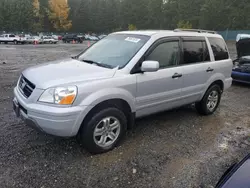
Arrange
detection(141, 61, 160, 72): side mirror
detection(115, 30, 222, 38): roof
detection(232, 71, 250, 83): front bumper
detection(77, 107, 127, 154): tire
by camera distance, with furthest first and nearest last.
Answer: detection(232, 71, 250, 83): front bumper < detection(115, 30, 222, 38): roof < detection(141, 61, 160, 72): side mirror < detection(77, 107, 127, 154): tire

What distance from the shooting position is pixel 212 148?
420 cm

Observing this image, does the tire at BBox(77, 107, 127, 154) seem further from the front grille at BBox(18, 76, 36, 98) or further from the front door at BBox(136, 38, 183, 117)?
the front grille at BBox(18, 76, 36, 98)

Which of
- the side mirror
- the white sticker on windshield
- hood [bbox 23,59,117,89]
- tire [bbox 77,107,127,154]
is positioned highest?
the white sticker on windshield

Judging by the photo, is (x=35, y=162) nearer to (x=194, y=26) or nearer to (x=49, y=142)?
(x=49, y=142)

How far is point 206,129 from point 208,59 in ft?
4.63

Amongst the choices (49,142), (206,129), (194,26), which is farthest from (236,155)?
(194,26)

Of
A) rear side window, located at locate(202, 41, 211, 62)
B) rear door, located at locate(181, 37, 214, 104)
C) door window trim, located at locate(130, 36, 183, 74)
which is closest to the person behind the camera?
door window trim, located at locate(130, 36, 183, 74)

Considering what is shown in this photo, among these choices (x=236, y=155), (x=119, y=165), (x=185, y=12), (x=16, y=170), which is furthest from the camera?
(x=185, y=12)

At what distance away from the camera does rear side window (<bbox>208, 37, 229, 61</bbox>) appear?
17.8 feet

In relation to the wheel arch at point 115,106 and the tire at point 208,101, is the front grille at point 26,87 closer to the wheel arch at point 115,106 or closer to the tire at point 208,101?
the wheel arch at point 115,106

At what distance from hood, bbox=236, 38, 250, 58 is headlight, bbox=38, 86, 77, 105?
7.82m

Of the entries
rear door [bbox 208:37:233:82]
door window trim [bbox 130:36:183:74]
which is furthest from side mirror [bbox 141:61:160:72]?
rear door [bbox 208:37:233:82]

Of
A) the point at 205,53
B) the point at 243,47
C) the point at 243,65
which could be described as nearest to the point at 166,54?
the point at 205,53

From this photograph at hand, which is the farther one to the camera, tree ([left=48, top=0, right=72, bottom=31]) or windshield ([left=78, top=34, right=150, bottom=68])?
tree ([left=48, top=0, right=72, bottom=31])
